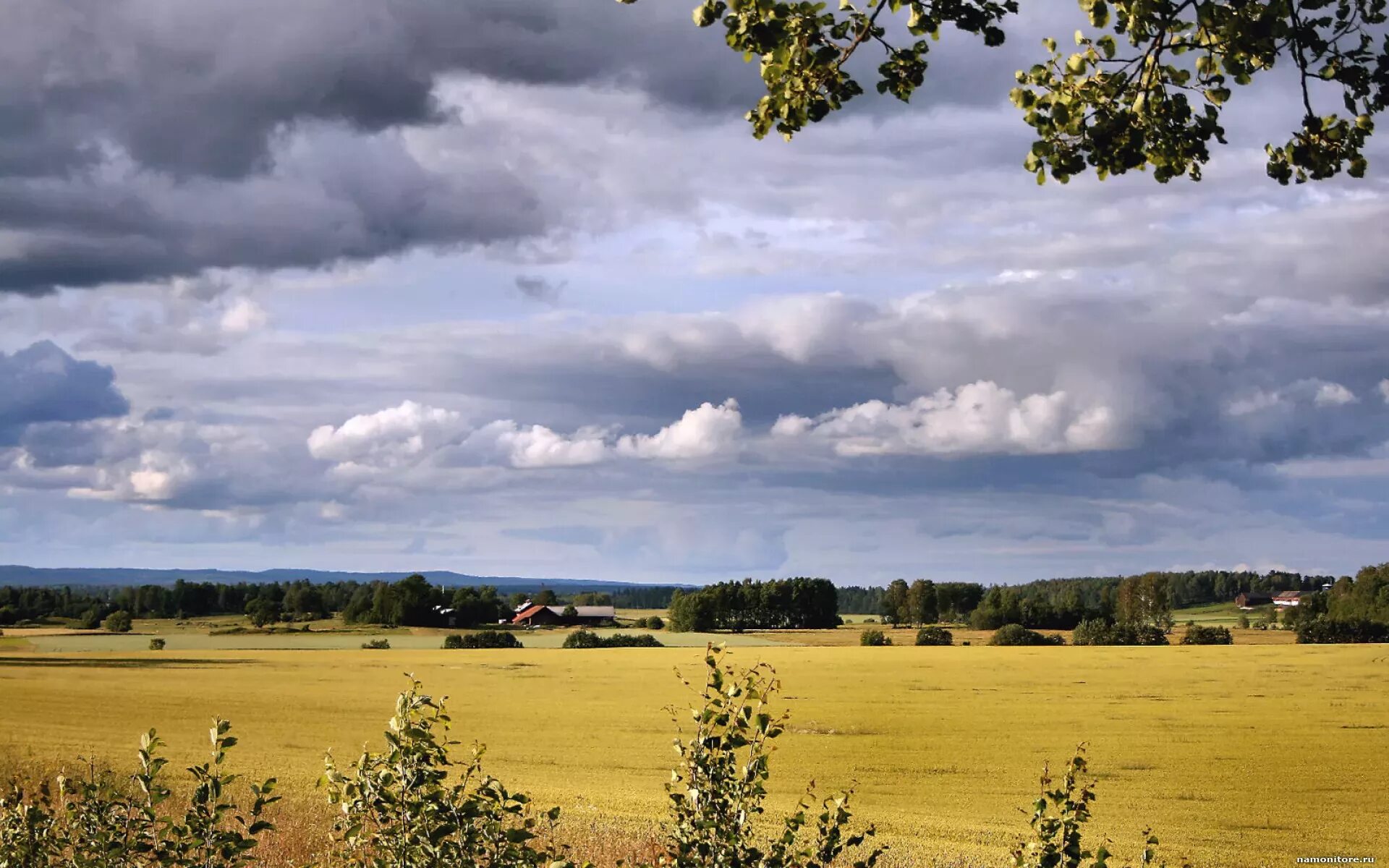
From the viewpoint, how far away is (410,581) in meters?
161

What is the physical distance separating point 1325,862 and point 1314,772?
14.9 m

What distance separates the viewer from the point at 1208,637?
398 feet

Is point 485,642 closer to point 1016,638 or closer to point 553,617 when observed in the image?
point 553,617

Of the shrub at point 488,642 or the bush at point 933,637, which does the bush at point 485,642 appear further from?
the bush at point 933,637

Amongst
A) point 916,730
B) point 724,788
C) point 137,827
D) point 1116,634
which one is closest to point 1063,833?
point 724,788

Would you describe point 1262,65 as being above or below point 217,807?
above

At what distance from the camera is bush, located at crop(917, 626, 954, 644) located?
130m

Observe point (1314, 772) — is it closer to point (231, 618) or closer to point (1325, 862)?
point (1325, 862)

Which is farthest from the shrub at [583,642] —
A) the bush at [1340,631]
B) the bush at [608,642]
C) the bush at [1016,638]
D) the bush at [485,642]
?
the bush at [1340,631]

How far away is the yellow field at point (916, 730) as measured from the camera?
88.3 feet

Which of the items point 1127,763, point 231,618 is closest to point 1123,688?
point 1127,763

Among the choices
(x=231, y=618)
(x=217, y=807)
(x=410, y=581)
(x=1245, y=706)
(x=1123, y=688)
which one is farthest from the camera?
(x=231, y=618)

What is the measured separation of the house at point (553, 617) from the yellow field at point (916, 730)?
8389cm

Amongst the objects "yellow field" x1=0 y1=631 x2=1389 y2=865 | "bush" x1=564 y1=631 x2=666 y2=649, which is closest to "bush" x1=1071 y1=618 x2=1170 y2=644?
"yellow field" x1=0 y1=631 x2=1389 y2=865
